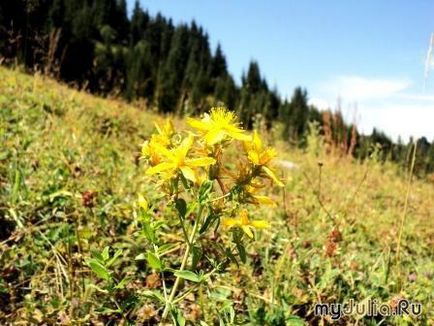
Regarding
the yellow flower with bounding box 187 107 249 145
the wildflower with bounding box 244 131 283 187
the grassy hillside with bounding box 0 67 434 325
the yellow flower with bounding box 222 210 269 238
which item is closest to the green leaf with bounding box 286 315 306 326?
the grassy hillside with bounding box 0 67 434 325

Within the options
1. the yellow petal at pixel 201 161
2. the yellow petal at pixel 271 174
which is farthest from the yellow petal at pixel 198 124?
the yellow petal at pixel 271 174

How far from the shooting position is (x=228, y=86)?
55.7 meters

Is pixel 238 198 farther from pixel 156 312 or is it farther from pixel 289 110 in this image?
pixel 289 110

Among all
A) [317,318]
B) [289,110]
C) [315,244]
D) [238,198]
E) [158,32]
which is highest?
[158,32]

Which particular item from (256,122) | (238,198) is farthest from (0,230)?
(256,122)

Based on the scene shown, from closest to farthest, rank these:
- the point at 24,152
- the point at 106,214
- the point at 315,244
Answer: the point at 106,214 → the point at 315,244 → the point at 24,152

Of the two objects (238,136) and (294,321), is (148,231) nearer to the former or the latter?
(238,136)

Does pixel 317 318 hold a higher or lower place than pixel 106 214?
lower

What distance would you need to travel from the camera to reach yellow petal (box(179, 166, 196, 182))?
4.11 ft

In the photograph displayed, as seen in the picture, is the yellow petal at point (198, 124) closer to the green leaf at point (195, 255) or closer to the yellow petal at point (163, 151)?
the yellow petal at point (163, 151)

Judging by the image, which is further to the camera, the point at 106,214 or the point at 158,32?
the point at 158,32

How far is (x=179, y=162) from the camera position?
4.25 feet

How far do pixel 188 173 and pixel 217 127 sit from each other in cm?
18

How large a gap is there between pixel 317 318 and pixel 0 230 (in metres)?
1.68
